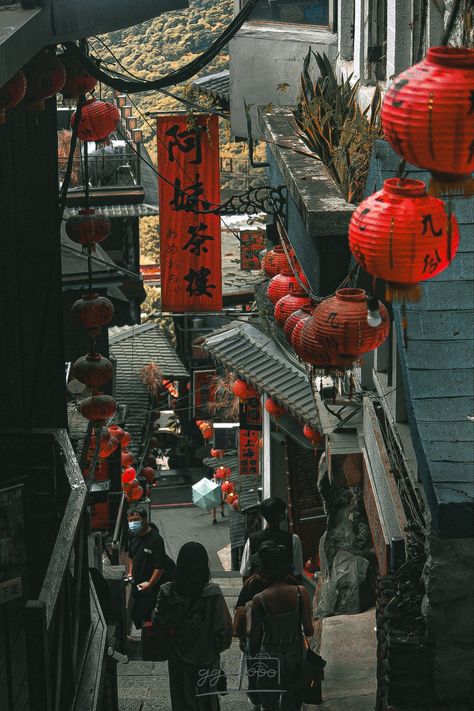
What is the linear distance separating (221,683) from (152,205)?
23.0 meters

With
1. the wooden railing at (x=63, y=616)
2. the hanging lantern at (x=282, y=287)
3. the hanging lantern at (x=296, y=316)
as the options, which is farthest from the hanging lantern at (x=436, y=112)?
the hanging lantern at (x=282, y=287)

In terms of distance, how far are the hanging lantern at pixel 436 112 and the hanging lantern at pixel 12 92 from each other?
2.73 m

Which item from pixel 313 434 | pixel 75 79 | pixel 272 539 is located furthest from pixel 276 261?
pixel 75 79

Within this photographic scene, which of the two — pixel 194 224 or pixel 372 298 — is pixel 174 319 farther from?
pixel 372 298

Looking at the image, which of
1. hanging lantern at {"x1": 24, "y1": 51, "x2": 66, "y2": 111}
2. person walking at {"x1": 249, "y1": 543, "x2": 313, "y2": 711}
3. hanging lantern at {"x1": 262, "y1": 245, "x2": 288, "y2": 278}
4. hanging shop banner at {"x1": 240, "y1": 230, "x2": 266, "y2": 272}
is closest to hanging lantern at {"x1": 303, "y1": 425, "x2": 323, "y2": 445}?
hanging lantern at {"x1": 262, "y1": 245, "x2": 288, "y2": 278}

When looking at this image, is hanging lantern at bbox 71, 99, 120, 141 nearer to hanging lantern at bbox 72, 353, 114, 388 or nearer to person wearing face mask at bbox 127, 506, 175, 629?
hanging lantern at bbox 72, 353, 114, 388

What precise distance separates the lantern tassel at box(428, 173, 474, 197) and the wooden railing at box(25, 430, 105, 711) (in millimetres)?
3254

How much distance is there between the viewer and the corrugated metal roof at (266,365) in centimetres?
1967

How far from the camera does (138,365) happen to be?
37.8 meters

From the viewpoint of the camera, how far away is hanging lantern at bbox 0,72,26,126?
25.0 ft

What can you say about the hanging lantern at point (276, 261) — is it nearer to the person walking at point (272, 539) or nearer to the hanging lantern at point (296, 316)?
the hanging lantern at point (296, 316)

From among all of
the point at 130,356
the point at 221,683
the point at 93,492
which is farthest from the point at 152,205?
the point at 221,683

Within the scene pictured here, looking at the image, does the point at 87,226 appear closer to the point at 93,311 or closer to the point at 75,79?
the point at 93,311

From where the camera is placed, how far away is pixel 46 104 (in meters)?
9.71
